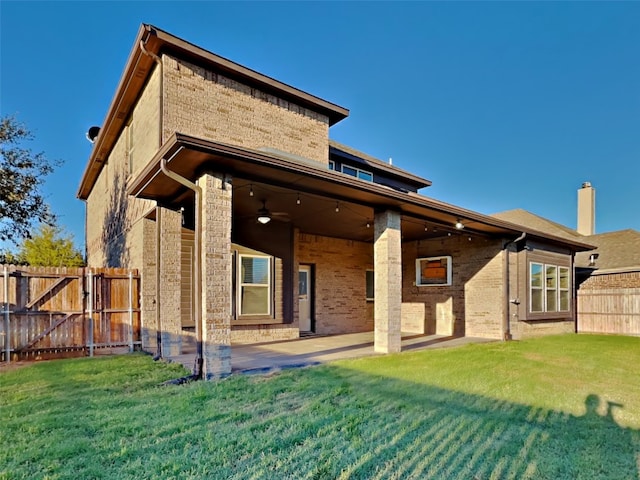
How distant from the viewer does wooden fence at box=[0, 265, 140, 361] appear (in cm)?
740

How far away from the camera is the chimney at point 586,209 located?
20.0 meters

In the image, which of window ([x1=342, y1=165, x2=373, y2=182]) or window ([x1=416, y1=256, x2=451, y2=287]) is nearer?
window ([x1=416, y1=256, x2=451, y2=287])

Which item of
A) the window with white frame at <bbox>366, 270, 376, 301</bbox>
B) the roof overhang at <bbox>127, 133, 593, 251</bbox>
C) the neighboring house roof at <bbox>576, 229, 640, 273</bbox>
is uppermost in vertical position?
the roof overhang at <bbox>127, 133, 593, 251</bbox>

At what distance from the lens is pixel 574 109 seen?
16.3 m

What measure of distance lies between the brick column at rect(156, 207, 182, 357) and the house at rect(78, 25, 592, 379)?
0.07ft

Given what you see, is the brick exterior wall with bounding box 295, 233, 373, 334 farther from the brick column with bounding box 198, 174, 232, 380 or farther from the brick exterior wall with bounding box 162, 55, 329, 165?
the brick column with bounding box 198, 174, 232, 380

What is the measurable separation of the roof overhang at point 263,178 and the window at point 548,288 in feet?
13.1

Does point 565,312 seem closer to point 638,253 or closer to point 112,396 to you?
point 638,253

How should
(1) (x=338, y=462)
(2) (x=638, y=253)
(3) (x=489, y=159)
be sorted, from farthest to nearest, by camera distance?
(3) (x=489, y=159) < (2) (x=638, y=253) < (1) (x=338, y=462)

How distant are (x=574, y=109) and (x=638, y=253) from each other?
6413 mm

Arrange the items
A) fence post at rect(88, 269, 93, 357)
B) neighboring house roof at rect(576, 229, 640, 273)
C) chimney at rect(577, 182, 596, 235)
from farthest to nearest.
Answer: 1. chimney at rect(577, 182, 596, 235)
2. neighboring house roof at rect(576, 229, 640, 273)
3. fence post at rect(88, 269, 93, 357)

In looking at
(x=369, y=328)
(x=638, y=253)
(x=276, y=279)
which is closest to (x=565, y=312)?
(x=638, y=253)

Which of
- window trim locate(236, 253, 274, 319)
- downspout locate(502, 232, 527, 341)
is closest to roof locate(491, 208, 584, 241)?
downspout locate(502, 232, 527, 341)

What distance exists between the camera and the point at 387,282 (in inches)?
305
